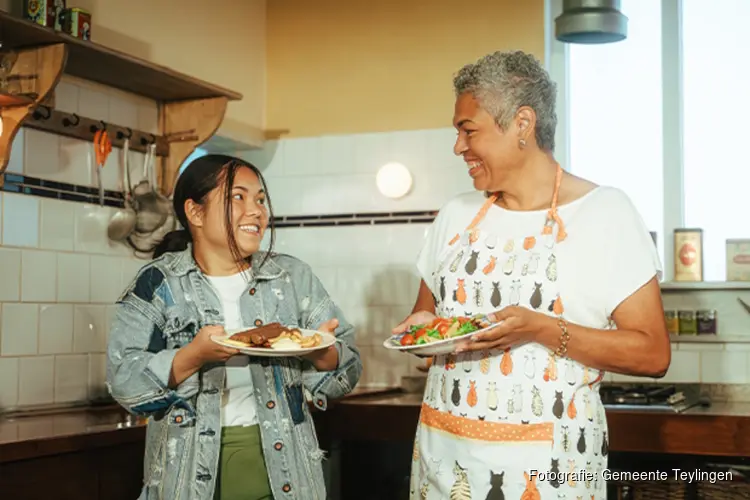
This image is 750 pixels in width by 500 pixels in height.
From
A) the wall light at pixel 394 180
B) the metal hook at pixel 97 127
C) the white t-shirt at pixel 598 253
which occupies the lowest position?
the white t-shirt at pixel 598 253

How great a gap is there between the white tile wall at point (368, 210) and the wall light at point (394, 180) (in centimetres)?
5

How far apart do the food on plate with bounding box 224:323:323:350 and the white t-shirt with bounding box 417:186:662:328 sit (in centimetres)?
51

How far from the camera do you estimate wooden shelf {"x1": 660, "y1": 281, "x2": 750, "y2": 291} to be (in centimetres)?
409

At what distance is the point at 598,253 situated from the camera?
2.15 m

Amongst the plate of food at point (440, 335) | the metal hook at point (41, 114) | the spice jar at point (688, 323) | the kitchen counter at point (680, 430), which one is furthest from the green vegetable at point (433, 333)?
the spice jar at point (688, 323)

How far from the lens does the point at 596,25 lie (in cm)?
373

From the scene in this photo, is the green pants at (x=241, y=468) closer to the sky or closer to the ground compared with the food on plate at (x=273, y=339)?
closer to the ground

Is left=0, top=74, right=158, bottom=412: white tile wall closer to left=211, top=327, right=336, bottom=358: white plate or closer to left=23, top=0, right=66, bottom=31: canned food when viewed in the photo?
left=23, top=0, right=66, bottom=31: canned food

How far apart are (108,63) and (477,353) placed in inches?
74.9

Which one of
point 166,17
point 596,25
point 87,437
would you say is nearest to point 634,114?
point 596,25

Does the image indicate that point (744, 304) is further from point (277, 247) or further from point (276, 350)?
point (276, 350)

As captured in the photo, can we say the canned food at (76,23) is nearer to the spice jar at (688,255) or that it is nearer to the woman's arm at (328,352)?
the woman's arm at (328,352)

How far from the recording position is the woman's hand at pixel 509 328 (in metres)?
2.01

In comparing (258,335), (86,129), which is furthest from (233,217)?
(86,129)
